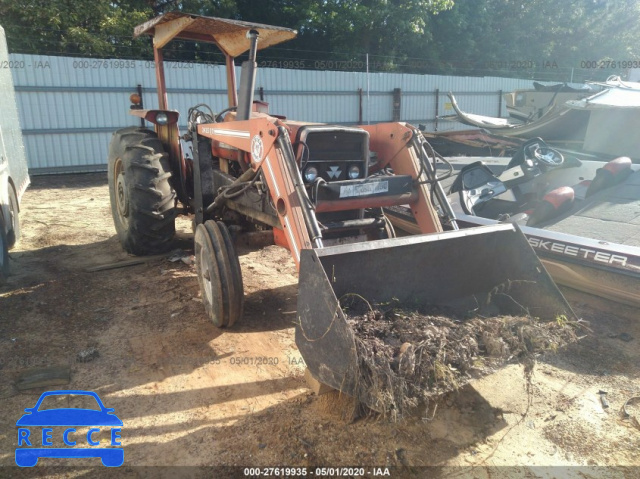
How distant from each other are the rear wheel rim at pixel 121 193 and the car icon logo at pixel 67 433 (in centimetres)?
256

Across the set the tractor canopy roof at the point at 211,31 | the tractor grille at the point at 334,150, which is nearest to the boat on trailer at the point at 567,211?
the tractor grille at the point at 334,150

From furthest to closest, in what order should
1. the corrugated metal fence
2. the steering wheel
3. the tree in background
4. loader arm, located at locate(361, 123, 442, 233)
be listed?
the tree in background < the corrugated metal fence < the steering wheel < loader arm, located at locate(361, 123, 442, 233)

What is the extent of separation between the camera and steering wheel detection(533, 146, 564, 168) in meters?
6.02

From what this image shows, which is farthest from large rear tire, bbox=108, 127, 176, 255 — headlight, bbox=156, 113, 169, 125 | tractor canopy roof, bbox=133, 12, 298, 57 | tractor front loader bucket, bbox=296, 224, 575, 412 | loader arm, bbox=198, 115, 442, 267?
tractor front loader bucket, bbox=296, 224, 575, 412

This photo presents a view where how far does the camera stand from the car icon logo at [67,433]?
260cm

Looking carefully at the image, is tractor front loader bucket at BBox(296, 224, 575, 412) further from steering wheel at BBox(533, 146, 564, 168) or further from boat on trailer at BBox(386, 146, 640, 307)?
steering wheel at BBox(533, 146, 564, 168)

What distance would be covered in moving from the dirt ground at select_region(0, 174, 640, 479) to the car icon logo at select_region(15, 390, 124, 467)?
0.05 meters

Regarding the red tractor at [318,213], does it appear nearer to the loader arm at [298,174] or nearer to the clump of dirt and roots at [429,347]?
the loader arm at [298,174]

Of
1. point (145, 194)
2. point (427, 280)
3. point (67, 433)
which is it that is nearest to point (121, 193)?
point (145, 194)

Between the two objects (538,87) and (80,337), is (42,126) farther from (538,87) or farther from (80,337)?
A: (538,87)

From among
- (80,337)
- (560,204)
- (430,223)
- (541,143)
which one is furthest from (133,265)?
(541,143)

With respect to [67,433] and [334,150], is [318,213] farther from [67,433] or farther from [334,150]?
[67,433]

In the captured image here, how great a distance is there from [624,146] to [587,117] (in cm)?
111

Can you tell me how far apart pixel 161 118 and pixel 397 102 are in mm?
12551
